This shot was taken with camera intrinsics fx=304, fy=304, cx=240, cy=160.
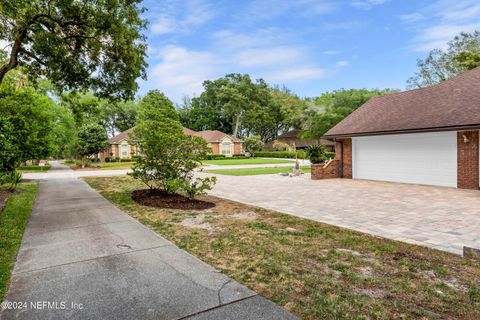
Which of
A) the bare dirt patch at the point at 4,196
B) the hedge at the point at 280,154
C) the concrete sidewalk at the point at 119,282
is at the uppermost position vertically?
A: the hedge at the point at 280,154

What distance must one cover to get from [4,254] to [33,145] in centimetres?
1620

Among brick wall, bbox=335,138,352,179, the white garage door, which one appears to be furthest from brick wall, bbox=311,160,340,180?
the white garage door

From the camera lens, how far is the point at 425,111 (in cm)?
1245

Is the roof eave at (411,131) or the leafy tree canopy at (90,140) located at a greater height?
the leafy tree canopy at (90,140)

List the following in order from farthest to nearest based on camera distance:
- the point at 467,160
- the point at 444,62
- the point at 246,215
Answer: the point at 444,62 < the point at 467,160 < the point at 246,215

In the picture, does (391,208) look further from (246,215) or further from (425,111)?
(425,111)

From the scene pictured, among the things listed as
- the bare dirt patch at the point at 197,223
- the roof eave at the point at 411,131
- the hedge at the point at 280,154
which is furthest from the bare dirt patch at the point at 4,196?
the hedge at the point at 280,154

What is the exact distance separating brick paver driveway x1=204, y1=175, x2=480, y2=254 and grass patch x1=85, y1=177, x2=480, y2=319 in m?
0.71

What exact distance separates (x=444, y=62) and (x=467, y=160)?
24.9 meters

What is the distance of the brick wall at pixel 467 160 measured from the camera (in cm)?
1039

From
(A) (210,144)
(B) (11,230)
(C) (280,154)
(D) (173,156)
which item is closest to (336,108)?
(C) (280,154)

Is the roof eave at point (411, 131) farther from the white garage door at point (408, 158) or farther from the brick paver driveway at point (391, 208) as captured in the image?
the brick paver driveway at point (391, 208)

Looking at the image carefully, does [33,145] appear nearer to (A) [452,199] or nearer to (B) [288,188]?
(B) [288,188]

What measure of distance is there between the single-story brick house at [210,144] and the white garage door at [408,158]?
96.6 ft
